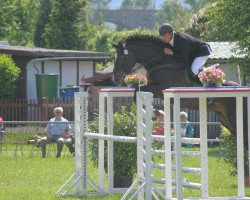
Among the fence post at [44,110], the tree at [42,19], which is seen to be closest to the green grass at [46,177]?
the fence post at [44,110]

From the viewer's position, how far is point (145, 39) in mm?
15062

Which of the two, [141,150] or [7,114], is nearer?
[141,150]

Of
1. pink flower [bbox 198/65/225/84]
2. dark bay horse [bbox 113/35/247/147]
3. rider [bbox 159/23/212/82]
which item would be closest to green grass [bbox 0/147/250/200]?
dark bay horse [bbox 113/35/247/147]

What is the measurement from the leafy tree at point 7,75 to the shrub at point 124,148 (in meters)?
20.1

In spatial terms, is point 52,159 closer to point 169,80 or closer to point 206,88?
point 169,80

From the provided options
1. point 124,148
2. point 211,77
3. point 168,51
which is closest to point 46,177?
point 124,148

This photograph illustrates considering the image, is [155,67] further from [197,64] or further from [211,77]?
[211,77]

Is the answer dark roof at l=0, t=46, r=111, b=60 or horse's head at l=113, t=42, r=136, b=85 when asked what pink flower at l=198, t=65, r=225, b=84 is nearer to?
horse's head at l=113, t=42, r=136, b=85

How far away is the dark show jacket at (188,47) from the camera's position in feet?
46.4

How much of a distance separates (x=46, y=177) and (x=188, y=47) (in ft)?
14.1

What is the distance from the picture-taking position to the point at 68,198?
43.2 feet

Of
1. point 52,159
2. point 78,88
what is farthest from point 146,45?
point 78,88

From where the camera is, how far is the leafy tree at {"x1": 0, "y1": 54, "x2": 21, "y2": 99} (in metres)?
35.1

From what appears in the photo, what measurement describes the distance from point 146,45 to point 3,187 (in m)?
3.17
